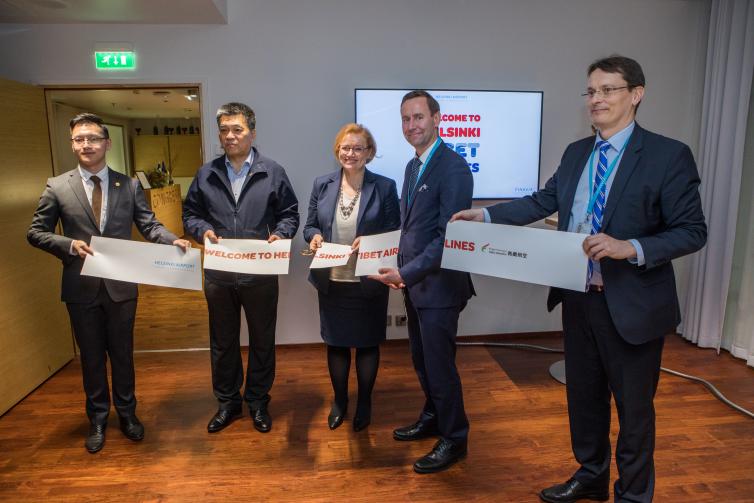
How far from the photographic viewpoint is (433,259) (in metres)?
1.97

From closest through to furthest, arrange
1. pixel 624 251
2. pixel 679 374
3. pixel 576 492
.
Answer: pixel 624 251
pixel 576 492
pixel 679 374

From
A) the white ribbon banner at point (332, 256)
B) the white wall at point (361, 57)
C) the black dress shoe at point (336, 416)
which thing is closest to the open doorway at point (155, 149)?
the white wall at point (361, 57)

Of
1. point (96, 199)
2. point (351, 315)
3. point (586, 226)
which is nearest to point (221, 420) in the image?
point (351, 315)

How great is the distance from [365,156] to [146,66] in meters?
2.03

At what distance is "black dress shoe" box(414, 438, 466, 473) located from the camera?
2178 millimetres

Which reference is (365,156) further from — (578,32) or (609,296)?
(578,32)

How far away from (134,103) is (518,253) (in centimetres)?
818

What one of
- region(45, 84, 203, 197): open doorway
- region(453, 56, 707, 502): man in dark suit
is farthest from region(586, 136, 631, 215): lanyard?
region(45, 84, 203, 197): open doorway

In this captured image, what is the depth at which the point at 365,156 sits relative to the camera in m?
2.39

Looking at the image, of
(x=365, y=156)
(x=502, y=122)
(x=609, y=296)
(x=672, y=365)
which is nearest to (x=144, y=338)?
(x=365, y=156)

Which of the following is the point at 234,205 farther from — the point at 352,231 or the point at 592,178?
the point at 592,178

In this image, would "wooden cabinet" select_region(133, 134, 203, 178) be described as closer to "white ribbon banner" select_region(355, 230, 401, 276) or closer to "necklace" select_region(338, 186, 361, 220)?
"necklace" select_region(338, 186, 361, 220)

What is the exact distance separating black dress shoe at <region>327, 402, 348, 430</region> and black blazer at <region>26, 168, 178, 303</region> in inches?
48.5

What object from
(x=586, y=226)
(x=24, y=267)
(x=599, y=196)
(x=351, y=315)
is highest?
(x=599, y=196)
